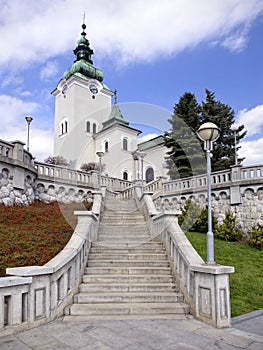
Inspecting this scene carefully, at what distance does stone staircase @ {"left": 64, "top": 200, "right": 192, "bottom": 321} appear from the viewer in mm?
5242

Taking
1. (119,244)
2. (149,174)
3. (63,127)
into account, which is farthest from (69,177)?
(63,127)

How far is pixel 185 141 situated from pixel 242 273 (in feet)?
48.8

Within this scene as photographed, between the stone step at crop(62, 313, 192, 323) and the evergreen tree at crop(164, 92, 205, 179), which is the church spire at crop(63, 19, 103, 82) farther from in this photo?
the stone step at crop(62, 313, 192, 323)

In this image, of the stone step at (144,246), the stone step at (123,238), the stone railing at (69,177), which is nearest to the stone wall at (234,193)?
the stone railing at (69,177)

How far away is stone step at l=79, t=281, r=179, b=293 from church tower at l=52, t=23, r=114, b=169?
31603 mm

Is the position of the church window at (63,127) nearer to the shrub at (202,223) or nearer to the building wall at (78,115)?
the building wall at (78,115)

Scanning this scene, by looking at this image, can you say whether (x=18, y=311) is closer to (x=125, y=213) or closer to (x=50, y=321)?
(x=50, y=321)

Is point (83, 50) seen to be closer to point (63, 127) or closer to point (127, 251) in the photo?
point (63, 127)

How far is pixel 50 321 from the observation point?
4.77 meters

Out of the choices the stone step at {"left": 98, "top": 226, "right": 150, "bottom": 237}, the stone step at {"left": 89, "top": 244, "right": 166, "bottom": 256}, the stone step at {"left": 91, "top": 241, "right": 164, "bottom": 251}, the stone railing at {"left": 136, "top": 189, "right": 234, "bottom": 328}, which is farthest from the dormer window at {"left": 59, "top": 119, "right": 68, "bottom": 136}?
the stone railing at {"left": 136, "top": 189, "right": 234, "bottom": 328}

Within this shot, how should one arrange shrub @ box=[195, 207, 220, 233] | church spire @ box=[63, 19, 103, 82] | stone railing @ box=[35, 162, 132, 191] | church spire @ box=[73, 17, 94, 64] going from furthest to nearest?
church spire @ box=[73, 17, 94, 64] → church spire @ box=[63, 19, 103, 82] → stone railing @ box=[35, 162, 132, 191] → shrub @ box=[195, 207, 220, 233]

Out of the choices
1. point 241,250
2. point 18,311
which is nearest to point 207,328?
point 18,311

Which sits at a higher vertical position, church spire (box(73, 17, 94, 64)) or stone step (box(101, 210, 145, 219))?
church spire (box(73, 17, 94, 64))

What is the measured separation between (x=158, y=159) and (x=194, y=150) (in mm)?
12185
